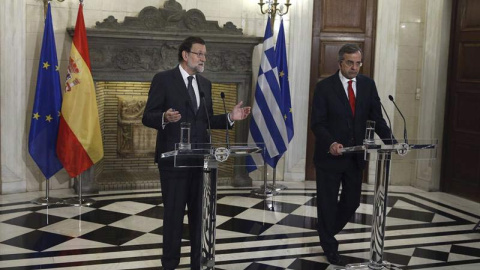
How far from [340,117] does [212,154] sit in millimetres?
1471

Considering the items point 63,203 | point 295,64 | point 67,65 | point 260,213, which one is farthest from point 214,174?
point 295,64

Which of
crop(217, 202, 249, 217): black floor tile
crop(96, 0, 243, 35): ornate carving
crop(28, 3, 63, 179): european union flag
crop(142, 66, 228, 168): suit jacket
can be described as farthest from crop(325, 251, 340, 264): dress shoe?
crop(96, 0, 243, 35): ornate carving

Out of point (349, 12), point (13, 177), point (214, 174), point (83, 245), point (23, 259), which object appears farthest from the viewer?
point (349, 12)

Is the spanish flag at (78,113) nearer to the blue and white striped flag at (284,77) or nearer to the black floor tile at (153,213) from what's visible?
the black floor tile at (153,213)

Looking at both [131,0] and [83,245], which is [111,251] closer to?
[83,245]

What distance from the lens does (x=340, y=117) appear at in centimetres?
488

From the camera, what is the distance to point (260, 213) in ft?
21.9

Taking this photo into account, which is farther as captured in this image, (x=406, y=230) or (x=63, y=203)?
(x=63, y=203)

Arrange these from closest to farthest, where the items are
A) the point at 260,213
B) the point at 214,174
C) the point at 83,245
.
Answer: the point at 214,174 < the point at 83,245 < the point at 260,213

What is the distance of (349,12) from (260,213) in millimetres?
3199

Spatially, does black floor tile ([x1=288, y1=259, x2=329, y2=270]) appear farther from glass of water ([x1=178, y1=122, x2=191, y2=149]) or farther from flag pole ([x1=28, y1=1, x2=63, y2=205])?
flag pole ([x1=28, y1=1, x2=63, y2=205])

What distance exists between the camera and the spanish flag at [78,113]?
6.78 metres

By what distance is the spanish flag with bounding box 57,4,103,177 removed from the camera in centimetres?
678

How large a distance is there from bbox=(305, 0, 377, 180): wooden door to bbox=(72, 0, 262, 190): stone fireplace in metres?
0.96
